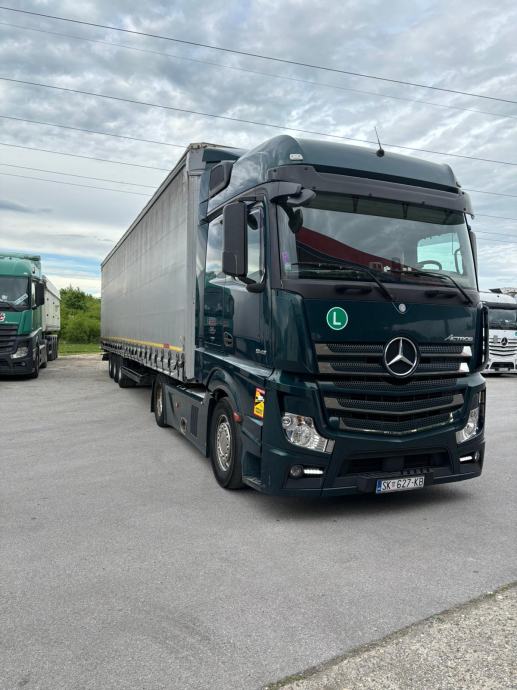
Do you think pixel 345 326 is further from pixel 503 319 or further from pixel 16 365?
pixel 503 319

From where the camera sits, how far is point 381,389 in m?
4.62

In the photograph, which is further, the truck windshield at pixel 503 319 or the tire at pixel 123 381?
the truck windshield at pixel 503 319

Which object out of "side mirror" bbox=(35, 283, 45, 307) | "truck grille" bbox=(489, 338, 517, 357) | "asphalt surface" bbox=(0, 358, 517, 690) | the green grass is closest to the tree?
the green grass

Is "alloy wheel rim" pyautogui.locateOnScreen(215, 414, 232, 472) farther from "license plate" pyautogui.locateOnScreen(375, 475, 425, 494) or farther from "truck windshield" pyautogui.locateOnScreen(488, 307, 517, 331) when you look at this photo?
"truck windshield" pyautogui.locateOnScreen(488, 307, 517, 331)

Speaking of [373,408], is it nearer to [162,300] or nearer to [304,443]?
[304,443]

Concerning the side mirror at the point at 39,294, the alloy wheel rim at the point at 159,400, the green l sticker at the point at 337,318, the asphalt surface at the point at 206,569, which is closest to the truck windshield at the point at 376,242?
the green l sticker at the point at 337,318

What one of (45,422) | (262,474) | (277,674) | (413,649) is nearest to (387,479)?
(262,474)

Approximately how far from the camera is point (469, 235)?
5348 mm

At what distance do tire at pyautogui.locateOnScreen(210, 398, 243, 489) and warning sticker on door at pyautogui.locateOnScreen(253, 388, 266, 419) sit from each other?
48cm

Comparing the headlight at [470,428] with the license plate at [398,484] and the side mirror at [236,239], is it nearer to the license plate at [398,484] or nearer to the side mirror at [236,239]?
the license plate at [398,484]

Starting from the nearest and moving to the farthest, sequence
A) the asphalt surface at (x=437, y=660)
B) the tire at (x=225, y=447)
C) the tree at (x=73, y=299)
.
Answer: the asphalt surface at (x=437, y=660) < the tire at (x=225, y=447) < the tree at (x=73, y=299)

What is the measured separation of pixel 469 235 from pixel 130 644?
444cm

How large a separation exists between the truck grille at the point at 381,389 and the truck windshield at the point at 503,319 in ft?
49.3

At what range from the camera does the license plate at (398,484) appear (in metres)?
4.68
